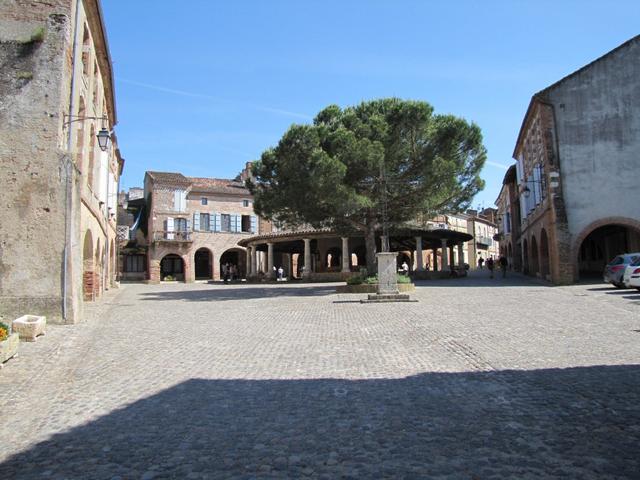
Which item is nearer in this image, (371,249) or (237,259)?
(371,249)

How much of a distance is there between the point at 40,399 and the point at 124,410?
1373mm

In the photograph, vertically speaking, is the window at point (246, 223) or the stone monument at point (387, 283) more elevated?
the window at point (246, 223)

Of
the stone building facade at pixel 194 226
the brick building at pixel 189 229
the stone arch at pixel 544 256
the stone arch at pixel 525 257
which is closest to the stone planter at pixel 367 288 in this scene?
the stone arch at pixel 544 256

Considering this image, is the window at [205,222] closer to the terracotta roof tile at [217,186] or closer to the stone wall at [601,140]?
the terracotta roof tile at [217,186]

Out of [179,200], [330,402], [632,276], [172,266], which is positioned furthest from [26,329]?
[172,266]

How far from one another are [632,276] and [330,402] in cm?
1574

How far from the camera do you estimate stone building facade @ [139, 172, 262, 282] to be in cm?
4372

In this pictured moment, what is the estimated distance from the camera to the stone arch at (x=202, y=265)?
47.3 metres

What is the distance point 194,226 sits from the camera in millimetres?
44719

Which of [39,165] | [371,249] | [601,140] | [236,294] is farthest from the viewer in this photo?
[236,294]

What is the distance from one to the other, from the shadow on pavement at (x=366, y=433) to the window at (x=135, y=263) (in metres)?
42.4

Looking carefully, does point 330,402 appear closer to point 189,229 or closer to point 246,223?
point 189,229

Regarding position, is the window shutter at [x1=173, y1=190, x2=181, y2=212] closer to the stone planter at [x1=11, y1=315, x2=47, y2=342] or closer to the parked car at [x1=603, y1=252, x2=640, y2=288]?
the parked car at [x1=603, y1=252, x2=640, y2=288]

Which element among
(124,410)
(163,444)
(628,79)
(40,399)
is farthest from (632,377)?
(628,79)
